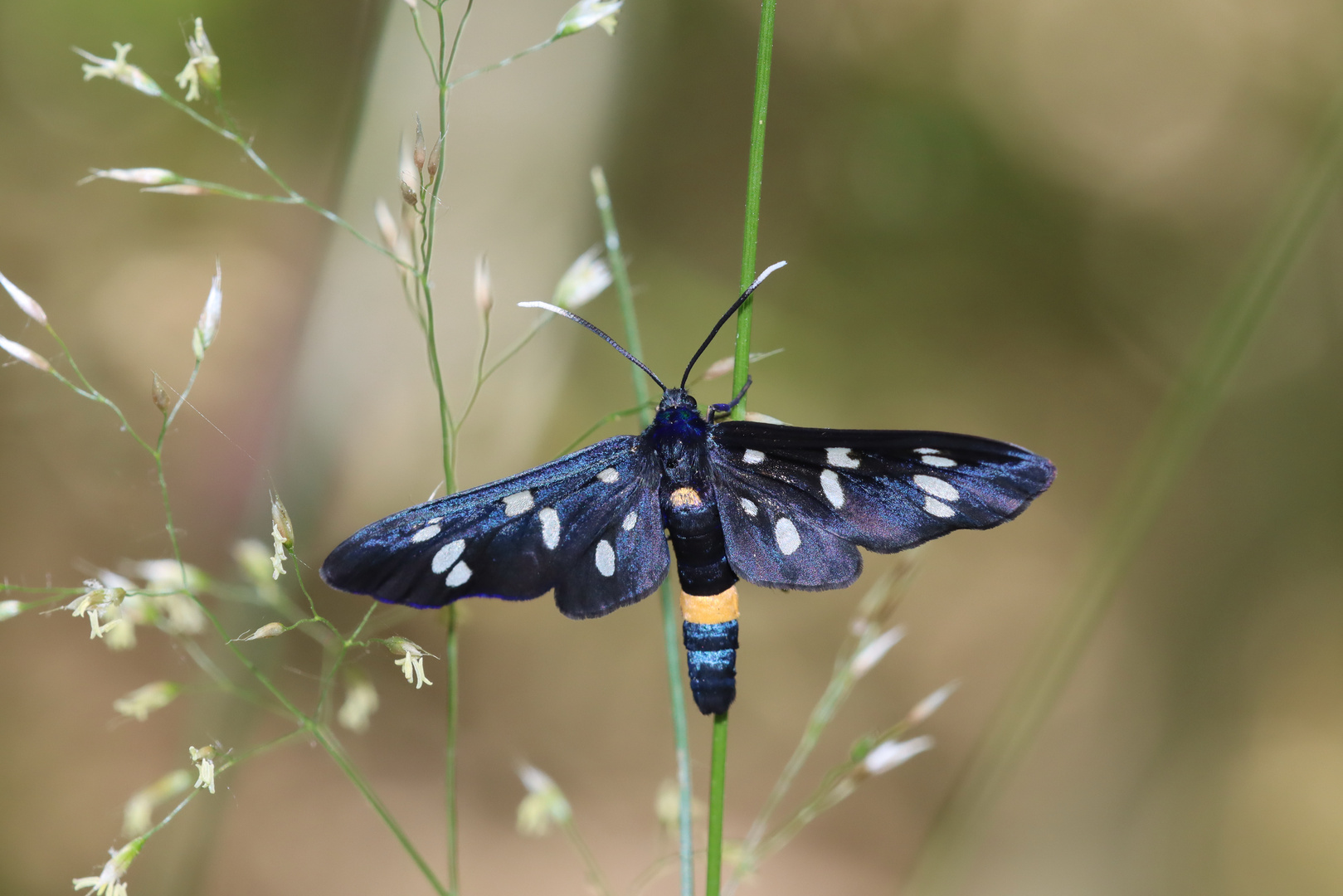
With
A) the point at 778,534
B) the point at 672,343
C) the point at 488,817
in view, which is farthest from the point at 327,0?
the point at 488,817

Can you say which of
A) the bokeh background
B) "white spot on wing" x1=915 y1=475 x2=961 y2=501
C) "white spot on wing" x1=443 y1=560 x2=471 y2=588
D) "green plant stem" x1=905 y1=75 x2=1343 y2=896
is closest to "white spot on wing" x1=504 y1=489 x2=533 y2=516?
"white spot on wing" x1=443 y1=560 x2=471 y2=588

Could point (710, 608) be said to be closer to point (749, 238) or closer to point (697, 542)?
point (697, 542)

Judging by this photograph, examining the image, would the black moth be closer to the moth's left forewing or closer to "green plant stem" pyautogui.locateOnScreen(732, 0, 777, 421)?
the moth's left forewing

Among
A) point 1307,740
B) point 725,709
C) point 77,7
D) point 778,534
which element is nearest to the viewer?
point 725,709

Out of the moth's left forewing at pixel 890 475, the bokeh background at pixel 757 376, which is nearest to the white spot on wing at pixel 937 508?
the moth's left forewing at pixel 890 475

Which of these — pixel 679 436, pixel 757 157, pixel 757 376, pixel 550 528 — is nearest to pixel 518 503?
pixel 550 528

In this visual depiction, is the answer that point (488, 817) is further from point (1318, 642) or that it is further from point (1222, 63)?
point (1222, 63)

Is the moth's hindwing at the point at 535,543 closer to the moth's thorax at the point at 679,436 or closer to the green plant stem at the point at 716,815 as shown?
the moth's thorax at the point at 679,436

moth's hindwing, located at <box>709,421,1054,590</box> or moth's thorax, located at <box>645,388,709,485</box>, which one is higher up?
moth's thorax, located at <box>645,388,709,485</box>
